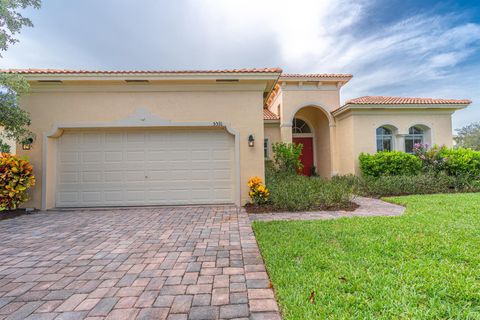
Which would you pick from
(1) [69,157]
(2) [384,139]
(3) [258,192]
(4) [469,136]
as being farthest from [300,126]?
(4) [469,136]

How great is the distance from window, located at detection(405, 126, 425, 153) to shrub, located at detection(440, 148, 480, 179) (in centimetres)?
173

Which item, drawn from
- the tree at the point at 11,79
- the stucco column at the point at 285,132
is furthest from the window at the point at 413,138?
the tree at the point at 11,79

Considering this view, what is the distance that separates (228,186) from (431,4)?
1009 centimetres

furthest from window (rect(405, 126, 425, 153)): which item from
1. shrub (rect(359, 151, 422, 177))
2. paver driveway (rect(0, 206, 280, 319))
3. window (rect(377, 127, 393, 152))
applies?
paver driveway (rect(0, 206, 280, 319))

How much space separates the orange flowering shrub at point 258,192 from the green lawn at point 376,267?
6.28ft

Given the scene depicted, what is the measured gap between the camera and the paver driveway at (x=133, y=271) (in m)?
2.13

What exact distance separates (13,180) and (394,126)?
572 inches

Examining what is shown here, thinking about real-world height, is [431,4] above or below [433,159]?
above

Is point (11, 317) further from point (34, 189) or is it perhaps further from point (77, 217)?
point (34, 189)

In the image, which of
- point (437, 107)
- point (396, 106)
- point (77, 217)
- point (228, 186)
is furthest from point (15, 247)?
point (437, 107)

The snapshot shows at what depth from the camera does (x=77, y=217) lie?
19.6ft

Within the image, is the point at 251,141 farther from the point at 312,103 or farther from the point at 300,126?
the point at 300,126

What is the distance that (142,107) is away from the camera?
7117 mm

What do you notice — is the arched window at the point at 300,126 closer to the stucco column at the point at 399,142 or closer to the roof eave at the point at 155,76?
the stucco column at the point at 399,142
